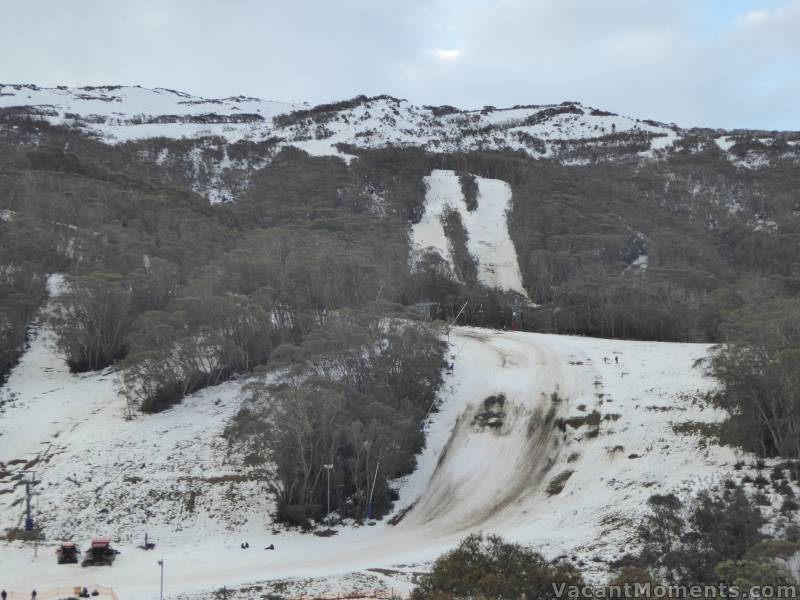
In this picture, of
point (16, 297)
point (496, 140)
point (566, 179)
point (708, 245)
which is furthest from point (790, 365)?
point (496, 140)

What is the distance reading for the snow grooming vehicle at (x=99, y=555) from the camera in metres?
26.2

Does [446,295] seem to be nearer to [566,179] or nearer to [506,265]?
[506,265]

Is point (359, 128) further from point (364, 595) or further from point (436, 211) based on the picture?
point (364, 595)

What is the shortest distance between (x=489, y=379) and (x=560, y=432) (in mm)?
8989

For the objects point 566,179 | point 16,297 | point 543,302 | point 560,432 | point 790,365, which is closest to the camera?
point 790,365

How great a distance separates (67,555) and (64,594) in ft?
10.9

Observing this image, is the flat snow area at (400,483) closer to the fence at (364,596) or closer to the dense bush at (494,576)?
the fence at (364,596)

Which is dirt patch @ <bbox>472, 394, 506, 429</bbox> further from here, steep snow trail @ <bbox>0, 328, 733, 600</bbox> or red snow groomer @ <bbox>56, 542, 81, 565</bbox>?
red snow groomer @ <bbox>56, 542, 81, 565</bbox>

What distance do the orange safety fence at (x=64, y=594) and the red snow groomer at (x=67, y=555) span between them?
2.59 m

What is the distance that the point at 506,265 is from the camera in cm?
9138

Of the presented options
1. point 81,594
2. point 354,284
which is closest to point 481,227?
point 354,284

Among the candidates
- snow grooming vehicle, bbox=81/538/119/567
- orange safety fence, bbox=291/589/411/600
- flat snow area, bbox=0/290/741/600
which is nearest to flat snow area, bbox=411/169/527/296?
flat snow area, bbox=0/290/741/600

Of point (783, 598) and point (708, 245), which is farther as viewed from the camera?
point (708, 245)

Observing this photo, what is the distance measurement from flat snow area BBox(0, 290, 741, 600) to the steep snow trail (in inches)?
4.2
